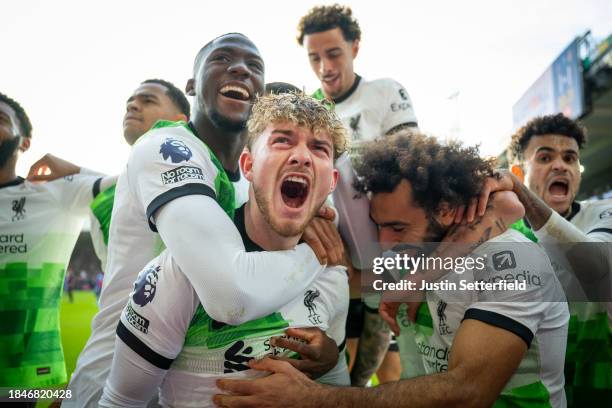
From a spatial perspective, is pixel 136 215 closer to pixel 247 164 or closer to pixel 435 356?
pixel 247 164

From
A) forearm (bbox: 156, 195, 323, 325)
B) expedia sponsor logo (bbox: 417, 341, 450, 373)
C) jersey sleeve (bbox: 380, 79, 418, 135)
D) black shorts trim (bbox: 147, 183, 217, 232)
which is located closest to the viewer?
forearm (bbox: 156, 195, 323, 325)

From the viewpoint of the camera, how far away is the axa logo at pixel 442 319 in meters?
1.84

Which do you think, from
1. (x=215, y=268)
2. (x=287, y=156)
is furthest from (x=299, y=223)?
(x=215, y=268)

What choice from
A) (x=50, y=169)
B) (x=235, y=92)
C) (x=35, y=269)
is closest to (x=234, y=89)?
(x=235, y=92)

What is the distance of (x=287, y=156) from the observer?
174cm

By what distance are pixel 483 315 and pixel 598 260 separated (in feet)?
3.40

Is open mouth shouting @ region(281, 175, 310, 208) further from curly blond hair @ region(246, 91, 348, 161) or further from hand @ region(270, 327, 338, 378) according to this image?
hand @ region(270, 327, 338, 378)

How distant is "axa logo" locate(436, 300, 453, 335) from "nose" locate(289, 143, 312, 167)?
77cm

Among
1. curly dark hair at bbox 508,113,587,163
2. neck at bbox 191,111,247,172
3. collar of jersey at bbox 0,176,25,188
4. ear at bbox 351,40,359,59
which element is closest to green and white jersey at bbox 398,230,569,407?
neck at bbox 191,111,247,172

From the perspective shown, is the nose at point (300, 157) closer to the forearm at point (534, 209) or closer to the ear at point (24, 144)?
the forearm at point (534, 209)

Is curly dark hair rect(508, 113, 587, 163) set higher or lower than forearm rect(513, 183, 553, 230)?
higher

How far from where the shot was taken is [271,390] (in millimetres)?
1488

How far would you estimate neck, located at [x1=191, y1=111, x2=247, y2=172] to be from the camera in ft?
7.03

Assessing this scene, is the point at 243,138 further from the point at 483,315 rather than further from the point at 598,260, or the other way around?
the point at 598,260
